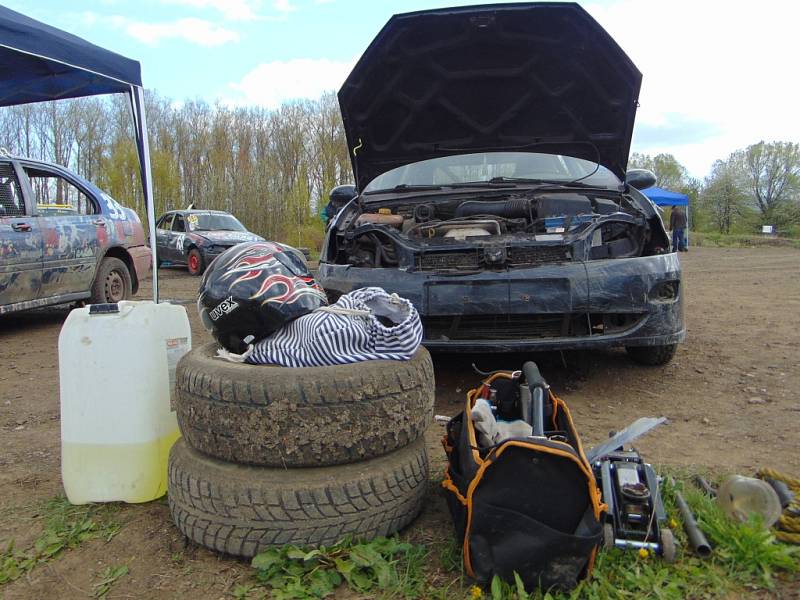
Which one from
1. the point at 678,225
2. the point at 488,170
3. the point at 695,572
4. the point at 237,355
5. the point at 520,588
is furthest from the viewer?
the point at 678,225

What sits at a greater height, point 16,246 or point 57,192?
point 57,192

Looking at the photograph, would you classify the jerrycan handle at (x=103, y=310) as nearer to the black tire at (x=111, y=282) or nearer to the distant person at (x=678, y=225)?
the black tire at (x=111, y=282)

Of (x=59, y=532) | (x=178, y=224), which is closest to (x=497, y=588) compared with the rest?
(x=59, y=532)

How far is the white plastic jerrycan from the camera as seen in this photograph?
207 centimetres

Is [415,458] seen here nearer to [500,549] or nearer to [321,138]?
[500,549]

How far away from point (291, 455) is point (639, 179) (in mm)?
3447

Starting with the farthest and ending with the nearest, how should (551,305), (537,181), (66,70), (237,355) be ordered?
(66,70) → (537,181) → (551,305) → (237,355)

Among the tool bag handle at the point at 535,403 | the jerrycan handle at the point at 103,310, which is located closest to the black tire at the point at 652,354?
the tool bag handle at the point at 535,403

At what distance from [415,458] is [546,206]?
8.38ft

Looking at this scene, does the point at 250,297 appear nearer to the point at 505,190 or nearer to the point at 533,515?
the point at 533,515

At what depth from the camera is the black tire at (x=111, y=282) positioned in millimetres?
6195

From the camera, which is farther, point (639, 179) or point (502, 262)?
point (639, 179)

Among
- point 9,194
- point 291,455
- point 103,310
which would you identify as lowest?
point 291,455

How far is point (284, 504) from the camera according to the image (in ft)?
A: 5.64
